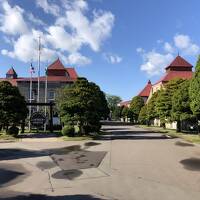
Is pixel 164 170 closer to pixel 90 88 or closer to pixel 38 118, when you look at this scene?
pixel 90 88

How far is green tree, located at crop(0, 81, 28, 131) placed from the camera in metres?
38.4

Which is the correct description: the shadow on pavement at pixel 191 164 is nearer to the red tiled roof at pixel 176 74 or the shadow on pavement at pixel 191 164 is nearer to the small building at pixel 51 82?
the small building at pixel 51 82

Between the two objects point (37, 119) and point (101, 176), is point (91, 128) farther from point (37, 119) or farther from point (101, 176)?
point (101, 176)

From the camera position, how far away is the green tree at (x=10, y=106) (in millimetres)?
38406

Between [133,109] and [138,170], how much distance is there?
86.4 meters

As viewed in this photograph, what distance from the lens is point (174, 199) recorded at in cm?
1058

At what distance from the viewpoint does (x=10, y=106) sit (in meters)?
38.9

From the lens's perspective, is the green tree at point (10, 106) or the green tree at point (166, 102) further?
the green tree at point (166, 102)

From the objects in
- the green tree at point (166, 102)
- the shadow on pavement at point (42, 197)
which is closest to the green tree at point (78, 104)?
the green tree at point (166, 102)

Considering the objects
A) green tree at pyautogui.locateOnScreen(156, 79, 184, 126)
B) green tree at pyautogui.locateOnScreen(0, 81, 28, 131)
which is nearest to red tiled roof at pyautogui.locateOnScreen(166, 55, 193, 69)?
green tree at pyautogui.locateOnScreen(156, 79, 184, 126)

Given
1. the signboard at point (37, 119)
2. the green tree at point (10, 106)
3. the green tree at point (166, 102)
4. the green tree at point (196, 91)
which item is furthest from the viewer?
the green tree at point (166, 102)

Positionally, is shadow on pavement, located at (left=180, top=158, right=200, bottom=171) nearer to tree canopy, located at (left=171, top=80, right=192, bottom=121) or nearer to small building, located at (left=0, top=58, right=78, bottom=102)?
Result: tree canopy, located at (left=171, top=80, right=192, bottom=121)

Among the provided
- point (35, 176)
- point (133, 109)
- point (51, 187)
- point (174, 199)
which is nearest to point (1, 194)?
point (51, 187)

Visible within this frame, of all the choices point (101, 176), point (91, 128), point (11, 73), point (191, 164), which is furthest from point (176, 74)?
point (101, 176)
